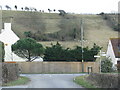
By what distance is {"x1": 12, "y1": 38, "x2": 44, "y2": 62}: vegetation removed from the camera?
183ft

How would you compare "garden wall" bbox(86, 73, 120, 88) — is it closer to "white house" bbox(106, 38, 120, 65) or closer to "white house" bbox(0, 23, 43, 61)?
"white house" bbox(106, 38, 120, 65)

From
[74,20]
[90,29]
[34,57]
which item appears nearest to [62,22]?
[74,20]

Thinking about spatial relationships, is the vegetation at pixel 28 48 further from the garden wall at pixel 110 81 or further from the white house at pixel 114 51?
the garden wall at pixel 110 81

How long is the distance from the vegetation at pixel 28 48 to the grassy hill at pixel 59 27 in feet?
116

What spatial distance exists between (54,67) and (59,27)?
2474 inches

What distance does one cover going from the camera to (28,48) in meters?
55.9

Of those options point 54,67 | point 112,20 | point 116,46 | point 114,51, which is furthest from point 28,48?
point 112,20

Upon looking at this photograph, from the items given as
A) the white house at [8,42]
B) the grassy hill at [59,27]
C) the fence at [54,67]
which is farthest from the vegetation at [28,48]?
the grassy hill at [59,27]

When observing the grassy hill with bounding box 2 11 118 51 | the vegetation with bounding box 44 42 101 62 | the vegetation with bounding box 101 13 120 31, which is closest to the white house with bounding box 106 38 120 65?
the vegetation with bounding box 44 42 101 62

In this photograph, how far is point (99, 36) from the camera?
333 feet

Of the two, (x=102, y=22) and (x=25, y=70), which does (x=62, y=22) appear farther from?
(x=25, y=70)

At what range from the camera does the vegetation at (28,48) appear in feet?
183

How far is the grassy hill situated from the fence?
121ft

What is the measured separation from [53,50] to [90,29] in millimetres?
54402
